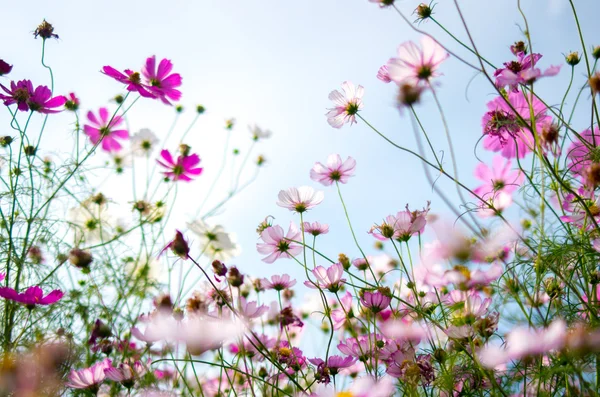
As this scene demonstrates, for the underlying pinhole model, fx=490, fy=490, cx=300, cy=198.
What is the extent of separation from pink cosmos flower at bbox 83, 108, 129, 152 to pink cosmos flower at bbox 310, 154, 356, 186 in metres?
0.68

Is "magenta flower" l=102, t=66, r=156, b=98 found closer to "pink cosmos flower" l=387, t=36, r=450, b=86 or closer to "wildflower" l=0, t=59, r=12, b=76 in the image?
"wildflower" l=0, t=59, r=12, b=76

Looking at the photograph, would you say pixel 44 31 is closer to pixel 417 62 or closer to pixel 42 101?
pixel 42 101

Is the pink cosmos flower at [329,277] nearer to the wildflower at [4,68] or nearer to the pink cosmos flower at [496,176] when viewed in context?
the pink cosmos flower at [496,176]

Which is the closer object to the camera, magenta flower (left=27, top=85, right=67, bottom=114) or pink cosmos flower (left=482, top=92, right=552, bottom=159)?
pink cosmos flower (left=482, top=92, right=552, bottom=159)

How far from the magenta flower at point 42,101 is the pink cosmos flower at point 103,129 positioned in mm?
298

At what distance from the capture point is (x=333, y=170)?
1035mm

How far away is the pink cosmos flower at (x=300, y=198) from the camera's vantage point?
967 mm

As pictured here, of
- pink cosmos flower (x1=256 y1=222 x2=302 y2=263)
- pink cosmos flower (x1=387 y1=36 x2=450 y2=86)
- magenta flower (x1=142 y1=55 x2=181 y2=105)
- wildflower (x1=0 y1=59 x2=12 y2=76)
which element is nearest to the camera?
pink cosmos flower (x1=387 y1=36 x2=450 y2=86)

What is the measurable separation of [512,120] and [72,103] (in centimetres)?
124

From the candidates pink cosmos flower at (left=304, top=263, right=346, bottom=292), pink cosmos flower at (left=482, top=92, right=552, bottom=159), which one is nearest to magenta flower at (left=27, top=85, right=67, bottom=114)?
pink cosmos flower at (left=304, top=263, right=346, bottom=292)

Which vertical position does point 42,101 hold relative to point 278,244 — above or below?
above

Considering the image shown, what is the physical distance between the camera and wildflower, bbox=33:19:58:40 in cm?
115

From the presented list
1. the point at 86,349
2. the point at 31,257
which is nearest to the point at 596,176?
the point at 86,349

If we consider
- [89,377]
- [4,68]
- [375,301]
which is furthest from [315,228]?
[4,68]
